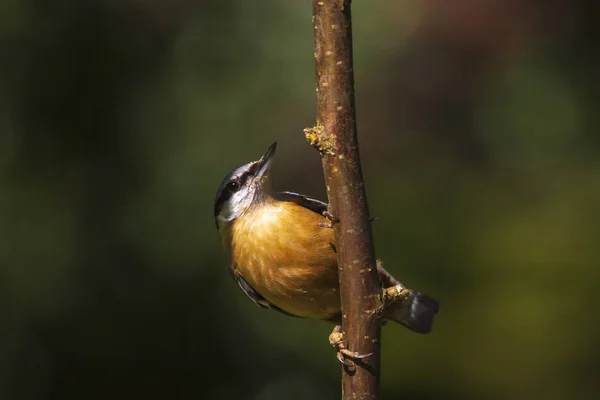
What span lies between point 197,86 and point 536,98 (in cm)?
195

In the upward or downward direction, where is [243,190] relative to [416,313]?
upward

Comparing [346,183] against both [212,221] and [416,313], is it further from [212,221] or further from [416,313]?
[212,221]

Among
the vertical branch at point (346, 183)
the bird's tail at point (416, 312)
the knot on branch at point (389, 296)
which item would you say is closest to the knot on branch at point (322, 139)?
the vertical branch at point (346, 183)

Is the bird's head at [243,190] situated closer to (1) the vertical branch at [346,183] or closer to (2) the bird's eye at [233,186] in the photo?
(2) the bird's eye at [233,186]

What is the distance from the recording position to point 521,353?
12.9ft

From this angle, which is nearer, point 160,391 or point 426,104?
point 160,391

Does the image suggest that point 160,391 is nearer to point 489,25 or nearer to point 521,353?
point 521,353

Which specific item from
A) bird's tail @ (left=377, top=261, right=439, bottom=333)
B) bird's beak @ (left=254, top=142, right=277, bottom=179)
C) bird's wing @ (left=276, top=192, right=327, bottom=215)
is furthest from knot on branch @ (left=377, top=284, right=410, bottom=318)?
bird's tail @ (left=377, top=261, right=439, bottom=333)

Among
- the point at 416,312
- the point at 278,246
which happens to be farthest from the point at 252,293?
the point at 416,312

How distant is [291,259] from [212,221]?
1.43 metres

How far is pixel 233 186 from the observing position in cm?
328

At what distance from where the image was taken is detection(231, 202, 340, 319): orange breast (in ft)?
9.65

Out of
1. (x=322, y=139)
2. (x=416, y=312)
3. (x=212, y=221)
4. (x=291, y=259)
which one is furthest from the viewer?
(x=212, y=221)

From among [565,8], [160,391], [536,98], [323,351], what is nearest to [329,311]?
[323,351]
